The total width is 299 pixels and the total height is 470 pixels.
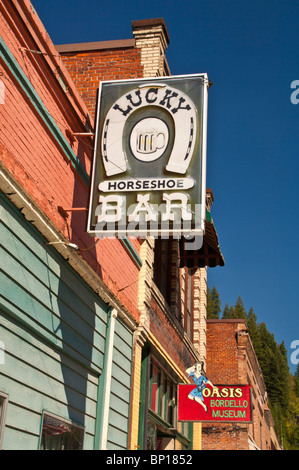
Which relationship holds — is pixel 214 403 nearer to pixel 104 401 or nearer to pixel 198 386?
pixel 198 386

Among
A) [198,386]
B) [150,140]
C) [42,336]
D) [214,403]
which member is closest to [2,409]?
[42,336]

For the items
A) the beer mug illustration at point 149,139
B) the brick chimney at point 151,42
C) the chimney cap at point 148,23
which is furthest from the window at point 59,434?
the chimney cap at point 148,23

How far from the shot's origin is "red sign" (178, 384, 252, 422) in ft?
48.6

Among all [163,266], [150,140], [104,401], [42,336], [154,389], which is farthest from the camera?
[163,266]

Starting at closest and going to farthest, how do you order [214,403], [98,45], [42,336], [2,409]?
[2,409]
[42,336]
[98,45]
[214,403]

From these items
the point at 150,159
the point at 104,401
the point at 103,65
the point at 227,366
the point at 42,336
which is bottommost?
the point at 104,401

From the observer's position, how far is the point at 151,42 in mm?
13992

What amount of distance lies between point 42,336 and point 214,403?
8650mm

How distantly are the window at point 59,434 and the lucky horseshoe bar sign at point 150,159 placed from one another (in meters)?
2.45

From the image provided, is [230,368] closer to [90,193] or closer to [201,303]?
[201,303]

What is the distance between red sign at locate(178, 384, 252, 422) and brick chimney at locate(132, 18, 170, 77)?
768cm

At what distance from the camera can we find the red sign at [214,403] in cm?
1480

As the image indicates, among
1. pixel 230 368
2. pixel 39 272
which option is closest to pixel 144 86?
pixel 39 272

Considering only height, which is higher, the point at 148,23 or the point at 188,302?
the point at 148,23
